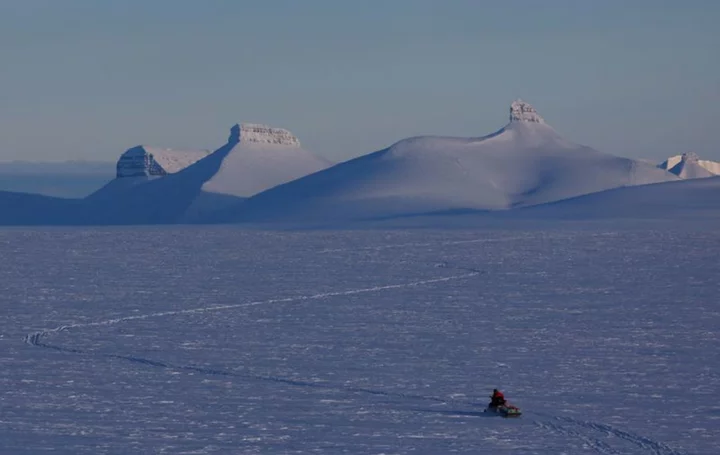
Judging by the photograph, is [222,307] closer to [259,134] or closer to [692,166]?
[259,134]

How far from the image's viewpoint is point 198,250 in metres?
39.4

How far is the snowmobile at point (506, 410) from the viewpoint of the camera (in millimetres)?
13078

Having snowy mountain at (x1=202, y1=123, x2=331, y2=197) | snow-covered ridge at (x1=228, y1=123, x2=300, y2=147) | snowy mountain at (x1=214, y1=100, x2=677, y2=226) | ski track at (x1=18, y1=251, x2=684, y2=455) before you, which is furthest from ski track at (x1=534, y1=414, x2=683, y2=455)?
snow-covered ridge at (x1=228, y1=123, x2=300, y2=147)

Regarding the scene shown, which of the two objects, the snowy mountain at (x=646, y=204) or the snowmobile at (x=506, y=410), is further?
the snowy mountain at (x=646, y=204)

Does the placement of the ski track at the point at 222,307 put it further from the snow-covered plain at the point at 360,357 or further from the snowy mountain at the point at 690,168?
the snowy mountain at the point at 690,168

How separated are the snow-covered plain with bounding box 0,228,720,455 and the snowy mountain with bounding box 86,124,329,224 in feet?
263

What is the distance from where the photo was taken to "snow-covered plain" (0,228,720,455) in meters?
12.4

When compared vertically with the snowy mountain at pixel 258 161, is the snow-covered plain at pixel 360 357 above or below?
below

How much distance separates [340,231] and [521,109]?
202ft

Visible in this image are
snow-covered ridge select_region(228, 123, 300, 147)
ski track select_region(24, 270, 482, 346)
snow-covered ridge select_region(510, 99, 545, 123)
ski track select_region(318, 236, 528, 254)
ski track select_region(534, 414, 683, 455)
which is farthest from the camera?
snow-covered ridge select_region(228, 123, 300, 147)

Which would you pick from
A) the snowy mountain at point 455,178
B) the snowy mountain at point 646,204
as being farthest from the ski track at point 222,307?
the snowy mountain at point 455,178

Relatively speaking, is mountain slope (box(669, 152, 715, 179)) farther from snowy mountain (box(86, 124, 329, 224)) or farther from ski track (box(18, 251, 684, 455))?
ski track (box(18, 251, 684, 455))

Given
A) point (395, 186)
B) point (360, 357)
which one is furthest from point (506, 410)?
point (395, 186)

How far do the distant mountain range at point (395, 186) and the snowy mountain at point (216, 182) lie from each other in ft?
0.57
